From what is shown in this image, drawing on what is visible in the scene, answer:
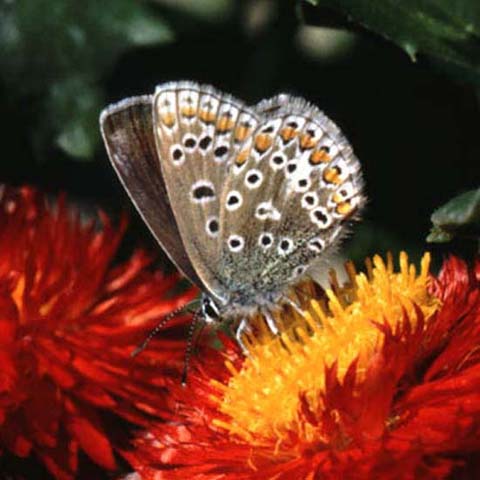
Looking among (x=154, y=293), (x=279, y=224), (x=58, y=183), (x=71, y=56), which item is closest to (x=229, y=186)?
(x=279, y=224)

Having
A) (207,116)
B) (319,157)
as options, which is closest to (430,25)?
(319,157)

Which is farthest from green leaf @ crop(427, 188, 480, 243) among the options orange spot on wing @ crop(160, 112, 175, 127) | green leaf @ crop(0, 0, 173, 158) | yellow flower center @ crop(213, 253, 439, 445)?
green leaf @ crop(0, 0, 173, 158)

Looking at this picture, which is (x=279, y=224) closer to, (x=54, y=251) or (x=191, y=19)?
(x=54, y=251)

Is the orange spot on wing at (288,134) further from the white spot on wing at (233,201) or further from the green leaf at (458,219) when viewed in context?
the green leaf at (458,219)

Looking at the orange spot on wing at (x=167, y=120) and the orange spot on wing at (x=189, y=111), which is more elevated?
the orange spot on wing at (x=189, y=111)

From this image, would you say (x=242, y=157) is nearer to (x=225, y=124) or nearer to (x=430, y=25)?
(x=225, y=124)

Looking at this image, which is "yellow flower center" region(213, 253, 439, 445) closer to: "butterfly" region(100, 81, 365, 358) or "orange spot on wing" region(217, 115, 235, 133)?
"butterfly" region(100, 81, 365, 358)

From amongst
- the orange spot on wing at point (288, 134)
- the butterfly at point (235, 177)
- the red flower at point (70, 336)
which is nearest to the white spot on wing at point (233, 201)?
the butterfly at point (235, 177)

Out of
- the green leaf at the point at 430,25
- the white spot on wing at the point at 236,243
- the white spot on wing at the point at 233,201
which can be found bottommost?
the white spot on wing at the point at 236,243
